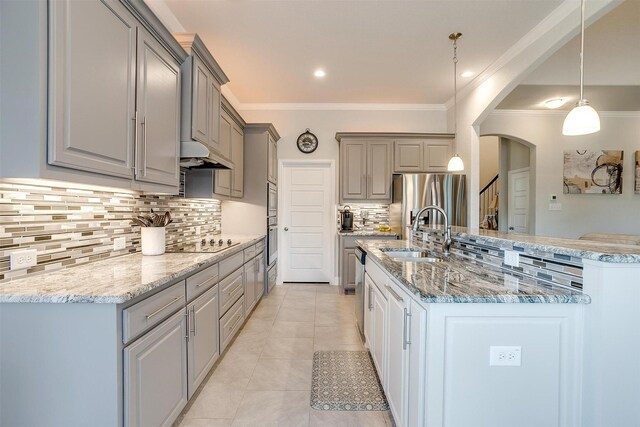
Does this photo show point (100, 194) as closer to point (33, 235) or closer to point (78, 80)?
point (33, 235)

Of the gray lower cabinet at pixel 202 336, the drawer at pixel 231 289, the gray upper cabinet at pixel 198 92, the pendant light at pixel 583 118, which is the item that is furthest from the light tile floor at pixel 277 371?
the pendant light at pixel 583 118

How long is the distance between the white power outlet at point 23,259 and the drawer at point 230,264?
108 centimetres

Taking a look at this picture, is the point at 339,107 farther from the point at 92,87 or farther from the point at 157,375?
the point at 157,375

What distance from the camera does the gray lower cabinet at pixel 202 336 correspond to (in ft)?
5.76

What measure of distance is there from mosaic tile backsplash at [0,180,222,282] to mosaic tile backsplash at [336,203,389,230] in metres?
3.09

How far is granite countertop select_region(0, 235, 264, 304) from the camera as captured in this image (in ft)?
3.61

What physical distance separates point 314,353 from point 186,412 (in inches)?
42.1

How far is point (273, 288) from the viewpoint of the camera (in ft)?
14.6

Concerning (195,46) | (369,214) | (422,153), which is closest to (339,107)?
(422,153)

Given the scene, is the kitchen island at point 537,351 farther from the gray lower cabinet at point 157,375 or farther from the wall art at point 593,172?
the wall art at point 593,172

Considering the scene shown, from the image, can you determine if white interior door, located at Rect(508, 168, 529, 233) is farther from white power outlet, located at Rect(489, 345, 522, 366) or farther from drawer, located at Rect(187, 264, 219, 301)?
drawer, located at Rect(187, 264, 219, 301)

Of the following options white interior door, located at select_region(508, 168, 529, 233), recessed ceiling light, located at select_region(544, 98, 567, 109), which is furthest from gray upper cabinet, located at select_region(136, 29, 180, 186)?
white interior door, located at select_region(508, 168, 529, 233)

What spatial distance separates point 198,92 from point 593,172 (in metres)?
5.86

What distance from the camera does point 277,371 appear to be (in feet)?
7.38
